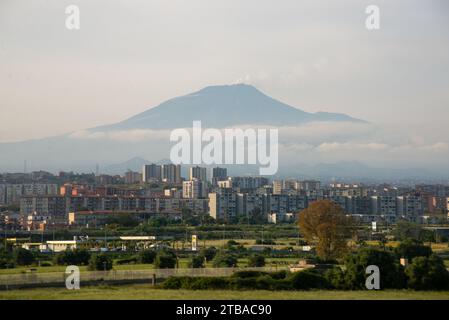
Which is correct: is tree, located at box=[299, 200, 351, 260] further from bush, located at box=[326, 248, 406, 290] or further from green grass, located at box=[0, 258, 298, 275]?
bush, located at box=[326, 248, 406, 290]

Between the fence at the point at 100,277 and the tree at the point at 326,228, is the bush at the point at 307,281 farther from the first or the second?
the tree at the point at 326,228

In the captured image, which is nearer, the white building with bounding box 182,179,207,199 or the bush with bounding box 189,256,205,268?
the bush with bounding box 189,256,205,268

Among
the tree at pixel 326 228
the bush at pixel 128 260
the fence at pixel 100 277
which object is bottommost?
the bush at pixel 128 260

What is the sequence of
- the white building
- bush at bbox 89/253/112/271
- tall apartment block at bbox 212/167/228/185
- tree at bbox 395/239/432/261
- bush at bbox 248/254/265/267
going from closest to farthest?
bush at bbox 89/253/112/271 → tree at bbox 395/239/432/261 → bush at bbox 248/254/265/267 → the white building → tall apartment block at bbox 212/167/228/185

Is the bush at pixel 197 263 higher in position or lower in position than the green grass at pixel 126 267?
higher

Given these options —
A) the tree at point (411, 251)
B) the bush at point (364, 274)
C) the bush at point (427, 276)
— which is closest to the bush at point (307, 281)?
the bush at point (364, 274)

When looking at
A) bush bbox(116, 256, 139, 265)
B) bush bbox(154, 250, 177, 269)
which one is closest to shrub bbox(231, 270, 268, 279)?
bush bbox(154, 250, 177, 269)

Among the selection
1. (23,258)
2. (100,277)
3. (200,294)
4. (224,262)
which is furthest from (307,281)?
(23,258)

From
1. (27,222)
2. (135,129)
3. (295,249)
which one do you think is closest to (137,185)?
(135,129)
